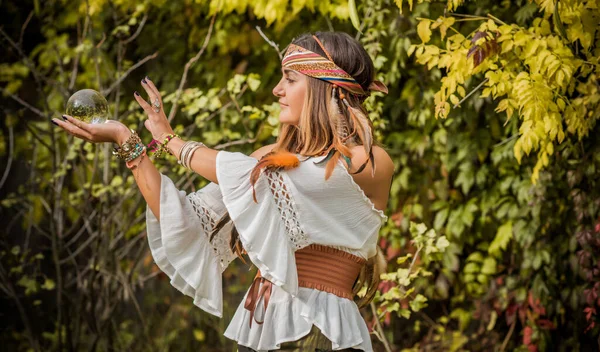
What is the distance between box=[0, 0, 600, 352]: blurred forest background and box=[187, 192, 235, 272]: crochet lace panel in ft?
3.66

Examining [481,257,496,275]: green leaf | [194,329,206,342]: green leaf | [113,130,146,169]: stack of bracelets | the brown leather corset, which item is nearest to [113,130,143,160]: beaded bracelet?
[113,130,146,169]: stack of bracelets

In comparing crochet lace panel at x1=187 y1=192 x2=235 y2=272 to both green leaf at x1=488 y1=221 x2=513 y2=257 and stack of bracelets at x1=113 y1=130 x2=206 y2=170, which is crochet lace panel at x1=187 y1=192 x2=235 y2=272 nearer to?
stack of bracelets at x1=113 y1=130 x2=206 y2=170

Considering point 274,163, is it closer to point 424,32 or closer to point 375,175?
point 375,175

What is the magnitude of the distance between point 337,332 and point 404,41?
2.23 m

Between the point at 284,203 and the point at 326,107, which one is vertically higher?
the point at 326,107

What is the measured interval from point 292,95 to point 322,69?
96 millimetres

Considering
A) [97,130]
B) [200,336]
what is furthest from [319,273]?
[200,336]

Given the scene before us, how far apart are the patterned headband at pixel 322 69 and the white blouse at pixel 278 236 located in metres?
0.23

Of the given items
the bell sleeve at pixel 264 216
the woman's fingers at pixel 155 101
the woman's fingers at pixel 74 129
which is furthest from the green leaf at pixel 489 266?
the woman's fingers at pixel 74 129

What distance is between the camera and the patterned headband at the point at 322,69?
209cm

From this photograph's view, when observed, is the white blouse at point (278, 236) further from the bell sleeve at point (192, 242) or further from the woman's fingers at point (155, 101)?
the woman's fingers at point (155, 101)

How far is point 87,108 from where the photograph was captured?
2.03m

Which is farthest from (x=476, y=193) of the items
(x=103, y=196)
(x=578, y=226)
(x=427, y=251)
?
(x=103, y=196)

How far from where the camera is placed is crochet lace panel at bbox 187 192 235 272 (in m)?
2.08
